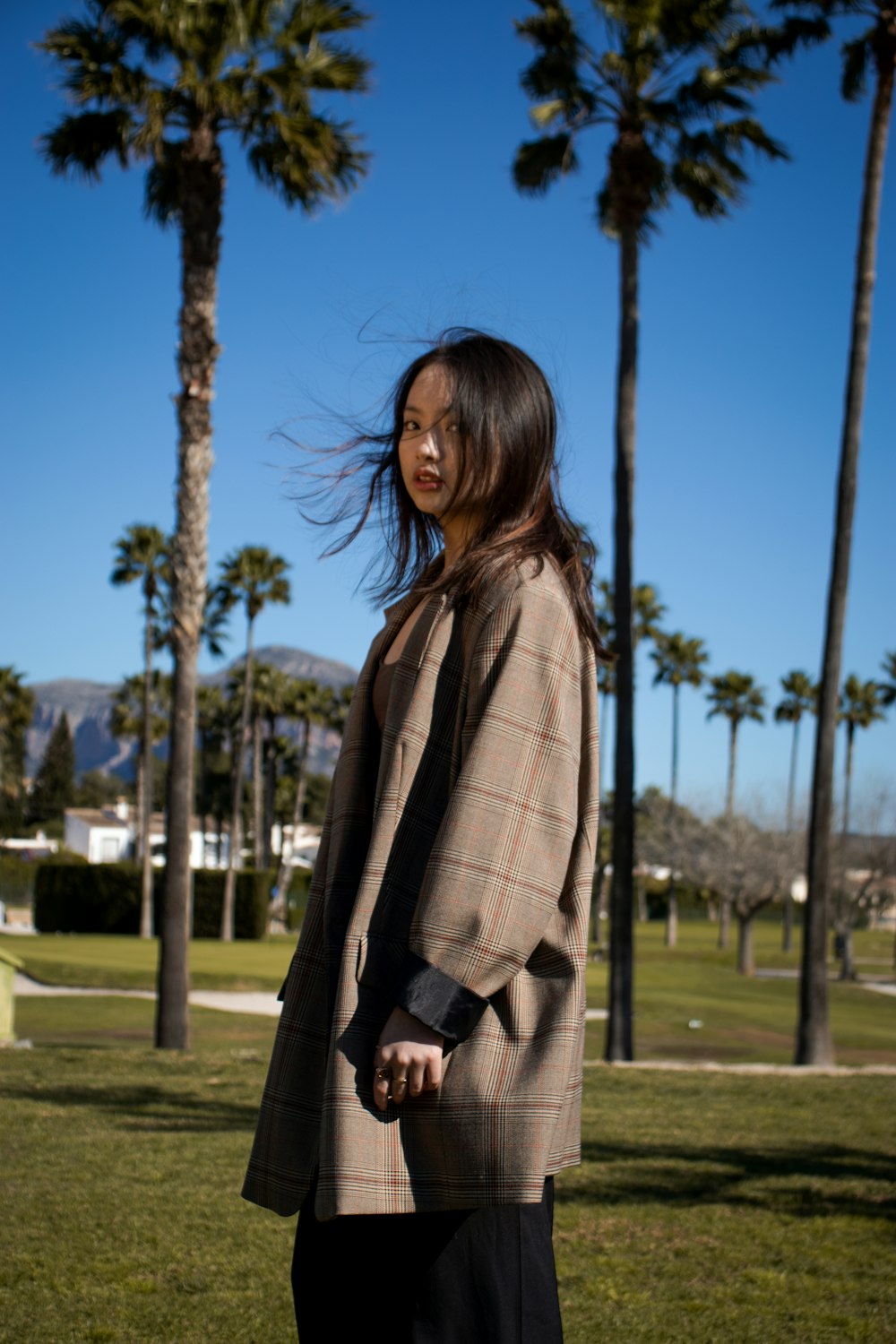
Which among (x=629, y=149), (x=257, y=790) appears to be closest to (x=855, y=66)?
(x=629, y=149)

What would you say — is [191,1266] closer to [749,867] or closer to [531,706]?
[531,706]

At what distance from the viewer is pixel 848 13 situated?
16.5 m

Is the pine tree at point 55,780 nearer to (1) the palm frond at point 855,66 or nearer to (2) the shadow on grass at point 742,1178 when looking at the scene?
(1) the palm frond at point 855,66

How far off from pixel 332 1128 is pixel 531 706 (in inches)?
28.5

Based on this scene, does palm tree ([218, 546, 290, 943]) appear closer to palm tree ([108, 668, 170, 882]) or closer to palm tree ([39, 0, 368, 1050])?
palm tree ([108, 668, 170, 882])

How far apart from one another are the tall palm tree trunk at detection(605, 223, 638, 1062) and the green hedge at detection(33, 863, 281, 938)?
97.1ft

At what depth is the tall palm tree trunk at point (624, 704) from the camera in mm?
15578

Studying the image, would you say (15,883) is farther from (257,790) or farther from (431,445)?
(431,445)

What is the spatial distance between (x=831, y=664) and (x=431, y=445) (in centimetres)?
1373

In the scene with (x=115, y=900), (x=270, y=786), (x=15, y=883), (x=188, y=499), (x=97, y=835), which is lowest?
(x=15, y=883)

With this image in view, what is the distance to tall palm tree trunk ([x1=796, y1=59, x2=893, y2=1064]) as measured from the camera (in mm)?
15430

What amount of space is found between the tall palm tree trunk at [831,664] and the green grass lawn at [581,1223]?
6.27 meters

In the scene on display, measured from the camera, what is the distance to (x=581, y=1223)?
5.20 meters

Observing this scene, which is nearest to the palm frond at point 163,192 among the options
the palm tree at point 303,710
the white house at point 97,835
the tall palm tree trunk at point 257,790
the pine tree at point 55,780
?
the tall palm tree trunk at point 257,790
